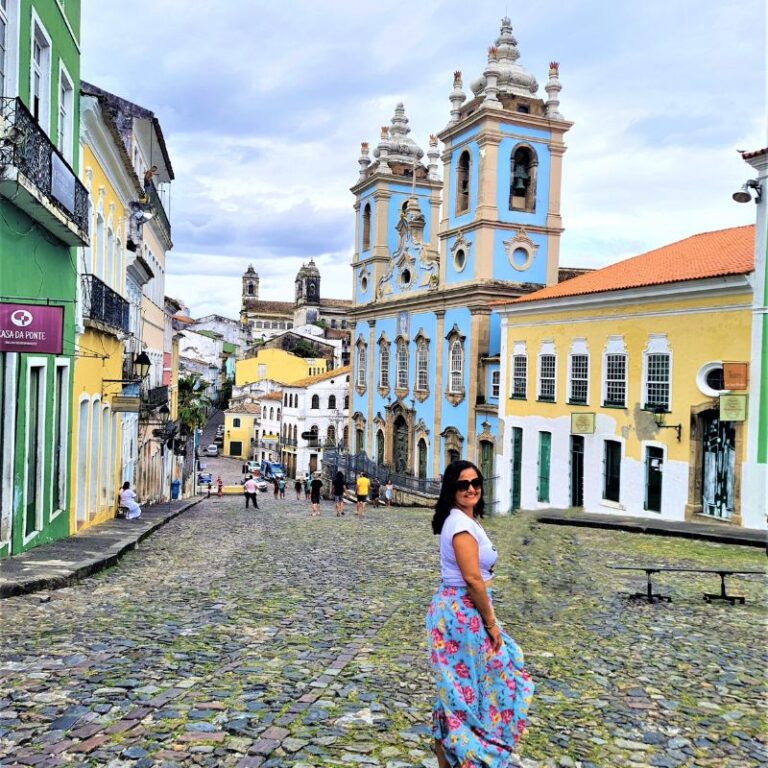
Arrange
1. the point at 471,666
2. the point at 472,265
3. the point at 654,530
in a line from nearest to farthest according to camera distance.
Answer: the point at 471,666, the point at 654,530, the point at 472,265

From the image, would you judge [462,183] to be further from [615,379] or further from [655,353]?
[655,353]

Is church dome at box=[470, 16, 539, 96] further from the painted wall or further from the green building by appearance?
the green building

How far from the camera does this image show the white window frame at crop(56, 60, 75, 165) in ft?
37.1

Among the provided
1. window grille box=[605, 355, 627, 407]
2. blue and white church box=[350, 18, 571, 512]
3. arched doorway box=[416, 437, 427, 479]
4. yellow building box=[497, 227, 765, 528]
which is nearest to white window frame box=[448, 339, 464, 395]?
blue and white church box=[350, 18, 571, 512]

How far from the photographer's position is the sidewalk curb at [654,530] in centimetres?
1362

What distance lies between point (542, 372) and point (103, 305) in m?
12.8

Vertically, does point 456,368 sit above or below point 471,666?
above

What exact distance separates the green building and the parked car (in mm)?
45390

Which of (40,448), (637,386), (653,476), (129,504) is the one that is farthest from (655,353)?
(40,448)

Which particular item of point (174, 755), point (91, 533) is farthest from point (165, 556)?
point (174, 755)

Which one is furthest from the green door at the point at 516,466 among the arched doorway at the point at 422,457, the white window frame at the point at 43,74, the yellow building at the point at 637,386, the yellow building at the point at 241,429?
the yellow building at the point at 241,429

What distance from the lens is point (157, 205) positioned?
82.9 feet

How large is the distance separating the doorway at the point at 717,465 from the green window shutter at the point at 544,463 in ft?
19.7

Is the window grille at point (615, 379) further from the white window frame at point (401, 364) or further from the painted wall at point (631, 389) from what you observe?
the white window frame at point (401, 364)
